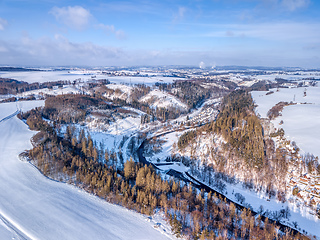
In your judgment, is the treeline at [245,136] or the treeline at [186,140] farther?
the treeline at [186,140]

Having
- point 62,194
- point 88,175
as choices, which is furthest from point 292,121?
point 62,194

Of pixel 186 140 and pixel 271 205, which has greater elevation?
pixel 186 140

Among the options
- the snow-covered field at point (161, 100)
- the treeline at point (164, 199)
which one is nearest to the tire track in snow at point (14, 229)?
the treeline at point (164, 199)

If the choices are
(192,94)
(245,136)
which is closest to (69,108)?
(192,94)

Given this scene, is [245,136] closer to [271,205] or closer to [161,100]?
[271,205]

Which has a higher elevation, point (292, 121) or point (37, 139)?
point (292, 121)

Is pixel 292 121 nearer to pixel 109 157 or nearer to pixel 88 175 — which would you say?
pixel 109 157

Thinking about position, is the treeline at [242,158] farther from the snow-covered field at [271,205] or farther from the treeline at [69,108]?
the treeline at [69,108]
